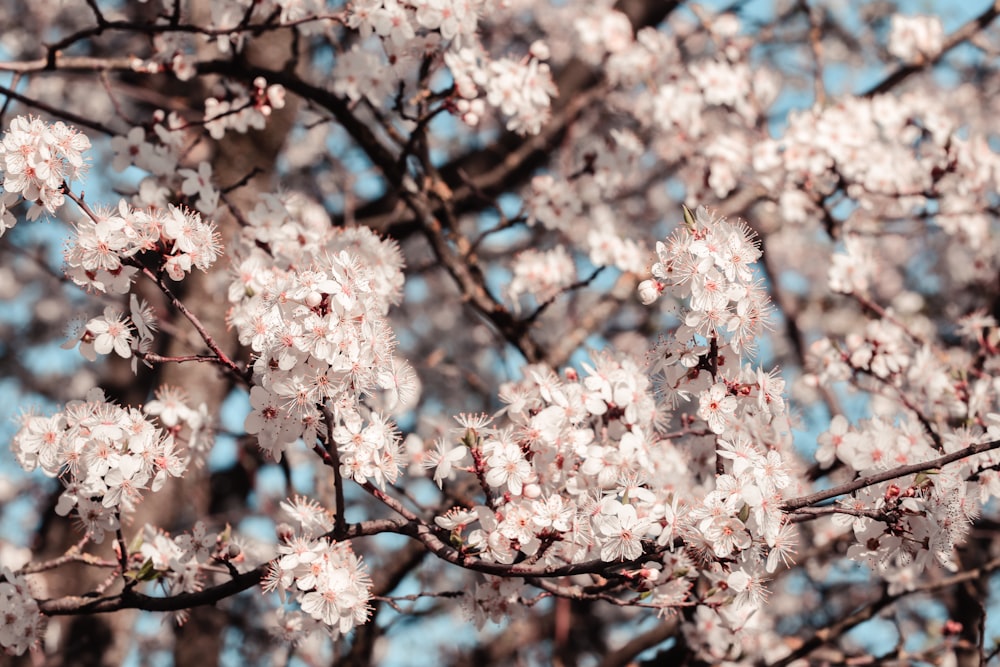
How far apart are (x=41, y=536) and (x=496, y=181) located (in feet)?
9.43

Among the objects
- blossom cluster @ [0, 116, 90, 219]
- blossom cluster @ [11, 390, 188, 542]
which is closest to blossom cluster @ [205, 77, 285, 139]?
blossom cluster @ [0, 116, 90, 219]

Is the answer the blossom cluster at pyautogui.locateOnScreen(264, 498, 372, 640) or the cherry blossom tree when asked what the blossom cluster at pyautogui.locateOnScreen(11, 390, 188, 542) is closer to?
the cherry blossom tree

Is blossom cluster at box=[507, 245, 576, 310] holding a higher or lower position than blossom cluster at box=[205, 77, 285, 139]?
lower

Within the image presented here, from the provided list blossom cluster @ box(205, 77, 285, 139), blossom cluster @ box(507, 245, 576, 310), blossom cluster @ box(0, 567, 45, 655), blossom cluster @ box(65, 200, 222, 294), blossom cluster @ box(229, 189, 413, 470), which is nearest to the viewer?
blossom cluster @ box(229, 189, 413, 470)

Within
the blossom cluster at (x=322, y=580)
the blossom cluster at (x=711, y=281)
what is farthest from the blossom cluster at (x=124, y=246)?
the blossom cluster at (x=711, y=281)

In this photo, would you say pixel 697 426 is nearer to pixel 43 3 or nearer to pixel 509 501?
pixel 509 501

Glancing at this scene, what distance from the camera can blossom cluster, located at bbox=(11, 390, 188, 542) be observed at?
6.80 ft

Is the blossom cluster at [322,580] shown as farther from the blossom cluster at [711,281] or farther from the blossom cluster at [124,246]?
the blossom cluster at [711,281]

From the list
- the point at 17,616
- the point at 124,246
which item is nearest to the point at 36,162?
the point at 124,246

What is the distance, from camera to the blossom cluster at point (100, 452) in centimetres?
207

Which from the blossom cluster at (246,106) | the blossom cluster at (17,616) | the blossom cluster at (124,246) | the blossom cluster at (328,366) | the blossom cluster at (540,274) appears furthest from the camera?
the blossom cluster at (540,274)

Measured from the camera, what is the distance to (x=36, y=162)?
6.64 feet

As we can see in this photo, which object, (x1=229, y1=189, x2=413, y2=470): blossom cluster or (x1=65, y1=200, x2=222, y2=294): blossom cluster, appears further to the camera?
(x1=65, y1=200, x2=222, y2=294): blossom cluster

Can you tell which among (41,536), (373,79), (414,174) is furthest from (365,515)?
(373,79)
